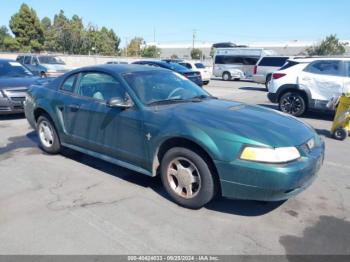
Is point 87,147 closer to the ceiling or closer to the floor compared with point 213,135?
closer to the floor

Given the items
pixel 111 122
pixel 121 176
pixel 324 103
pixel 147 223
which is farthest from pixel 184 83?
pixel 324 103

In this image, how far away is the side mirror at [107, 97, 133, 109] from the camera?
4.00 m

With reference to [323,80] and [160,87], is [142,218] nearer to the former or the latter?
[160,87]

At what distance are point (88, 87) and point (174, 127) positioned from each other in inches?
70.8

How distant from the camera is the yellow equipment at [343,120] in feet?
22.8

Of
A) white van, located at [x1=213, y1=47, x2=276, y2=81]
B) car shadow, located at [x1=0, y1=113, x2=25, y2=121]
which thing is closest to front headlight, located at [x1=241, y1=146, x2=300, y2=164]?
car shadow, located at [x1=0, y1=113, x2=25, y2=121]

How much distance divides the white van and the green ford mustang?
20.8m

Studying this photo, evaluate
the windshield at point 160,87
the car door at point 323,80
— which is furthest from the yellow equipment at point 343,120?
the windshield at point 160,87

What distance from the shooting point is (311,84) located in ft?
→ 30.0

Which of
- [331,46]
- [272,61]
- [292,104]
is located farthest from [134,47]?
[292,104]

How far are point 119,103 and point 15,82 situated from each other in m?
6.09

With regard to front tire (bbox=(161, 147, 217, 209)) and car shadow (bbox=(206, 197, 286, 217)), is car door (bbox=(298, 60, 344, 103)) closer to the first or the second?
car shadow (bbox=(206, 197, 286, 217))

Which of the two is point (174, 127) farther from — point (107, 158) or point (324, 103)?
point (324, 103)

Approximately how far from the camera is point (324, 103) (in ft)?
29.6
